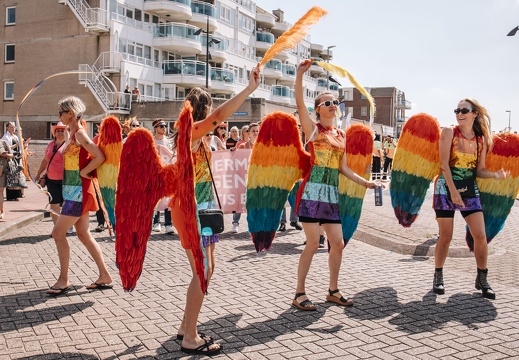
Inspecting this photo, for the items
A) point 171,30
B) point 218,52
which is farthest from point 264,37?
point 171,30

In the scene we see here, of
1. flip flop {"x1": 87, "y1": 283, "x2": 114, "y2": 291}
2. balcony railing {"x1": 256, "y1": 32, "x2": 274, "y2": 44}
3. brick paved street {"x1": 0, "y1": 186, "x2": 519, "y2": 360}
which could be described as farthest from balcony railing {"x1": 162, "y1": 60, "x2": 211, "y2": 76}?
flip flop {"x1": 87, "y1": 283, "x2": 114, "y2": 291}

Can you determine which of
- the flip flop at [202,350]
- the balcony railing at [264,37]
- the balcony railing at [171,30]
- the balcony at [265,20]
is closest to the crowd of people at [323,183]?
the flip flop at [202,350]

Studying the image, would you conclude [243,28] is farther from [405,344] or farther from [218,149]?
[405,344]

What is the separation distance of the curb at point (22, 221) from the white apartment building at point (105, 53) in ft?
82.1

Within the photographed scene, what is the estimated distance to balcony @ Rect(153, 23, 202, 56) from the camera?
4291 cm

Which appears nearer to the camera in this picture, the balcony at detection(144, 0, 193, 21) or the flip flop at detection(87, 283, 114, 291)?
the flip flop at detection(87, 283, 114, 291)

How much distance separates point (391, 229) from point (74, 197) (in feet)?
20.2

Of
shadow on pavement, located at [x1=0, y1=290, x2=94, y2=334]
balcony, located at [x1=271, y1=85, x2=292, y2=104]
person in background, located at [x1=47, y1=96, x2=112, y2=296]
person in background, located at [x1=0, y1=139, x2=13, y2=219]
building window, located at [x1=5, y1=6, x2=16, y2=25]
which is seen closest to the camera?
shadow on pavement, located at [x1=0, y1=290, x2=94, y2=334]

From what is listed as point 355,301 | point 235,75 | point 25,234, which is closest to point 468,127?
point 355,301

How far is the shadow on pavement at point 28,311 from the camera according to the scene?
15.8 ft

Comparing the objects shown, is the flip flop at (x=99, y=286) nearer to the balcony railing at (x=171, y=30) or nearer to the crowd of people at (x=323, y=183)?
the crowd of people at (x=323, y=183)

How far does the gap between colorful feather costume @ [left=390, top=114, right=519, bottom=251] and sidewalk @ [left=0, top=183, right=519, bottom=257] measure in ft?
5.80

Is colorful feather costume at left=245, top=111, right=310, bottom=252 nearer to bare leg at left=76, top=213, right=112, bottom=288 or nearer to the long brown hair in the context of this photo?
bare leg at left=76, top=213, right=112, bottom=288

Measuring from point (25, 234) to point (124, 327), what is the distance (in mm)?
5768
